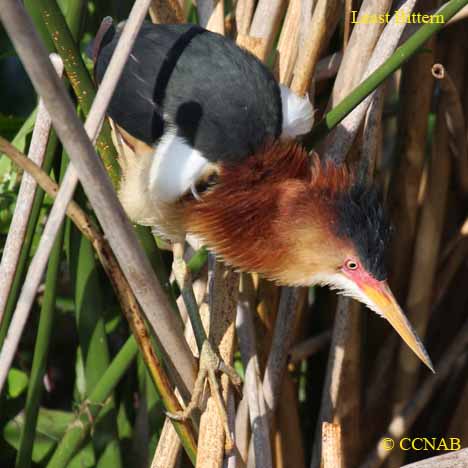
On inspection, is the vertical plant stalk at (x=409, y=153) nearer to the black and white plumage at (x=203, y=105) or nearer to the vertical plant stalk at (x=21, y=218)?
the black and white plumage at (x=203, y=105)

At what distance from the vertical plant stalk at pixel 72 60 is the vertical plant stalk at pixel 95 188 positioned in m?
0.14

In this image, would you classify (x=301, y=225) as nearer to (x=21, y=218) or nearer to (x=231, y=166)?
(x=231, y=166)

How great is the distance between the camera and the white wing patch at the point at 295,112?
145cm

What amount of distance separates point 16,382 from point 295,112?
83 cm

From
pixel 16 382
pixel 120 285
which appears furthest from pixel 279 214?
pixel 16 382

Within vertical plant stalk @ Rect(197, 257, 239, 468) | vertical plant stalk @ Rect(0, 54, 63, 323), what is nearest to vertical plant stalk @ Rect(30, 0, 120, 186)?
vertical plant stalk @ Rect(0, 54, 63, 323)

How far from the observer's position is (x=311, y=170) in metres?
1.47

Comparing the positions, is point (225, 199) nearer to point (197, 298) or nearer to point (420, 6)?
point (197, 298)

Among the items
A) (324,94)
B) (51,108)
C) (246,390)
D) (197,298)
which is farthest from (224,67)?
(51,108)

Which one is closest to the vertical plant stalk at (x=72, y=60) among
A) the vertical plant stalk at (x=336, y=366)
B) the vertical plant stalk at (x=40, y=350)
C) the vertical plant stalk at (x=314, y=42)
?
the vertical plant stalk at (x=40, y=350)

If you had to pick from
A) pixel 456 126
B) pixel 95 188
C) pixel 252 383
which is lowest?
pixel 252 383

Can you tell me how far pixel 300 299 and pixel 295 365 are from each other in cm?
30

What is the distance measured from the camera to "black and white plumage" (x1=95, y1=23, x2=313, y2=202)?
146 cm

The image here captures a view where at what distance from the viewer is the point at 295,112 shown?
4.81ft
